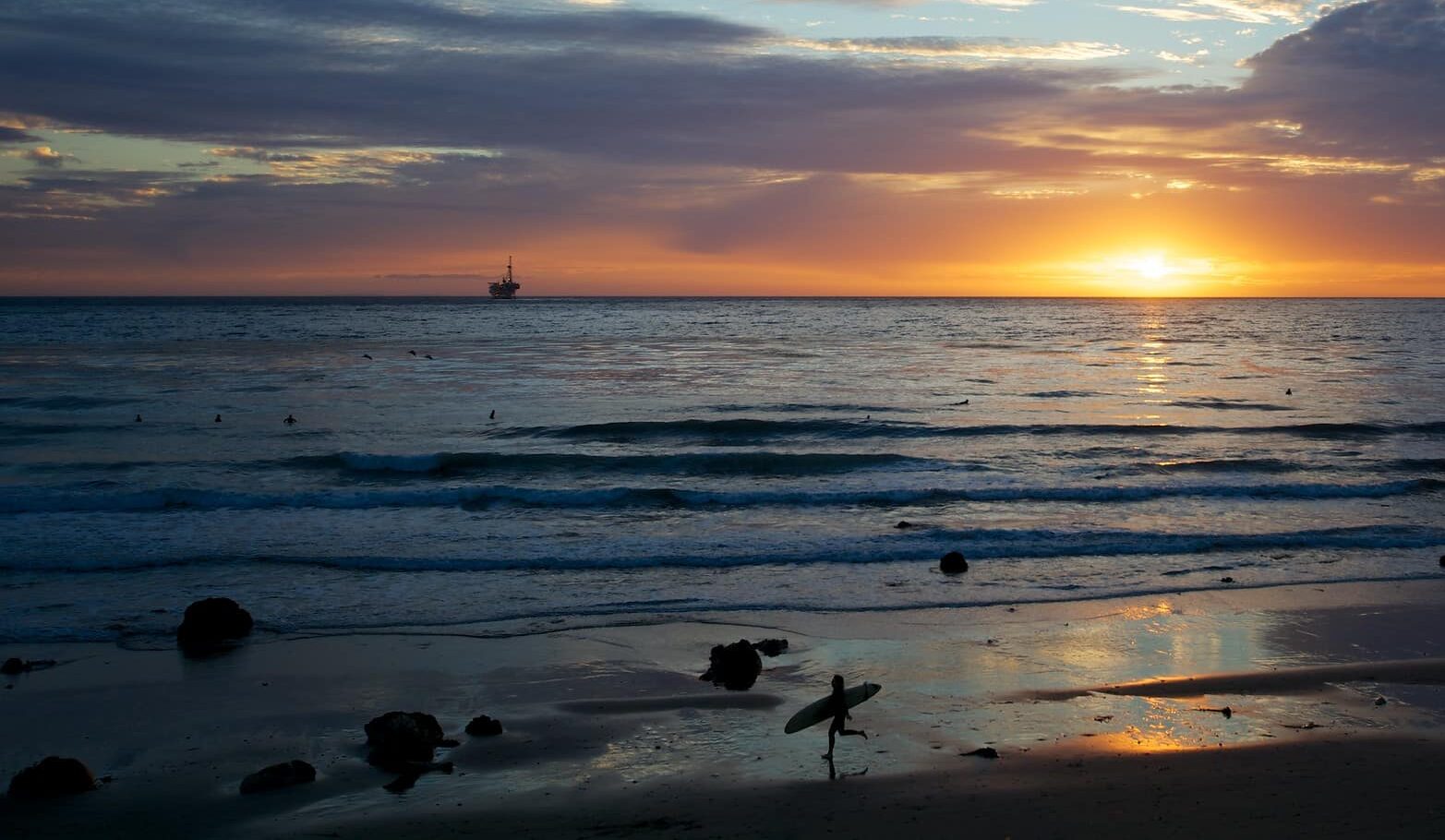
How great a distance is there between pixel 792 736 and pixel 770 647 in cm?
232

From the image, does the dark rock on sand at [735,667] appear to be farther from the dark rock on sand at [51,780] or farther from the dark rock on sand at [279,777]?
the dark rock on sand at [51,780]

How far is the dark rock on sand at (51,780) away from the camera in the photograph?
7176 mm

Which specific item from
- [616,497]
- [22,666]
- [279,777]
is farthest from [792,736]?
[616,497]

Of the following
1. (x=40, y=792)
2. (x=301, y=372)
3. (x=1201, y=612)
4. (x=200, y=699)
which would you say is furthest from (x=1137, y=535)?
(x=301, y=372)

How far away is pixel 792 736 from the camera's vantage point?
322 inches

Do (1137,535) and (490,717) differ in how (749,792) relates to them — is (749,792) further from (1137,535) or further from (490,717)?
(1137,535)

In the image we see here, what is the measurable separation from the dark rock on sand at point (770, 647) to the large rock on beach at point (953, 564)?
398cm

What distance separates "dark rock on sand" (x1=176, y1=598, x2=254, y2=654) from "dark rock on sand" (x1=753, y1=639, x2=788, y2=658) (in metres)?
5.27

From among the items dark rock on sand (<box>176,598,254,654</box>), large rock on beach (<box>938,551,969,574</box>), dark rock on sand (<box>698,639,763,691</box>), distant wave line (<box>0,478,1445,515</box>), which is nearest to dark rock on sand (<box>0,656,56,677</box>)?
dark rock on sand (<box>176,598,254,654</box>)

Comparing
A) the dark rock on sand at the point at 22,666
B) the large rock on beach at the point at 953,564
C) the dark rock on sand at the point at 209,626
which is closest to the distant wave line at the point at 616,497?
the large rock on beach at the point at 953,564

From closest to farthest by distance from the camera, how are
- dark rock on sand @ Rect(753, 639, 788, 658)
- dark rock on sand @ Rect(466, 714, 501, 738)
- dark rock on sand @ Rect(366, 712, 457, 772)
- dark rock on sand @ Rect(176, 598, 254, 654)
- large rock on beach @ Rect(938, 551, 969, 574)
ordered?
1. dark rock on sand @ Rect(366, 712, 457, 772)
2. dark rock on sand @ Rect(466, 714, 501, 738)
3. dark rock on sand @ Rect(753, 639, 788, 658)
4. dark rock on sand @ Rect(176, 598, 254, 654)
5. large rock on beach @ Rect(938, 551, 969, 574)

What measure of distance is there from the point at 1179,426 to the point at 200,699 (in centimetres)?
2450

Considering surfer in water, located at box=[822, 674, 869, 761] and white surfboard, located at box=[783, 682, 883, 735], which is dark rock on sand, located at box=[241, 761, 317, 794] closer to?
white surfboard, located at box=[783, 682, 883, 735]

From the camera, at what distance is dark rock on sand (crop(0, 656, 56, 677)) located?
9906mm
